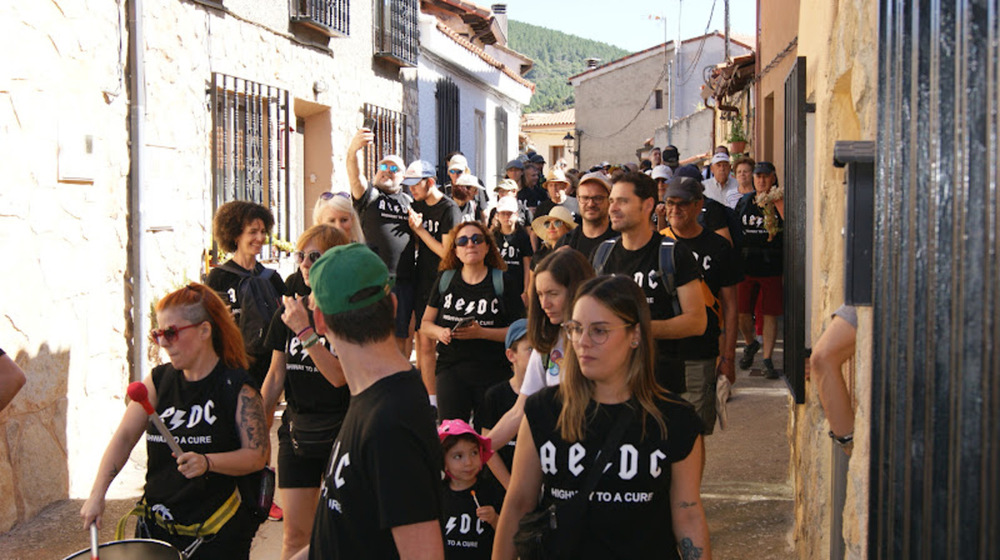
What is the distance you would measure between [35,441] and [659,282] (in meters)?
3.82

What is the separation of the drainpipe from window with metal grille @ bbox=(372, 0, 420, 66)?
6.54 m

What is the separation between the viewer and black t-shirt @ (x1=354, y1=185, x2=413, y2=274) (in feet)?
27.1

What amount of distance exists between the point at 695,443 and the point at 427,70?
14570mm

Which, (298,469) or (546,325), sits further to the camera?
(298,469)

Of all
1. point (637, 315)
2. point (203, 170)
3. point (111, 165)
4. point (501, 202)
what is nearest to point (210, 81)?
point (203, 170)

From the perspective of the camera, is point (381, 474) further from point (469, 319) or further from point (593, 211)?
point (593, 211)

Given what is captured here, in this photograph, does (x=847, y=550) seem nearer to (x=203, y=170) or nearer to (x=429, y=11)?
(x=203, y=170)

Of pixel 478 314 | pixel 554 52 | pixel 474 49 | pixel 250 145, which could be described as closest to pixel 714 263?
pixel 478 314

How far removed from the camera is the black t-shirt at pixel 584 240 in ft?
20.0

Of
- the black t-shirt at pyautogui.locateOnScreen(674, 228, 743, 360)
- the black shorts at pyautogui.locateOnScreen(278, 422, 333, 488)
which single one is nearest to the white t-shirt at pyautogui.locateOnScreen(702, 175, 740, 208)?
the black t-shirt at pyautogui.locateOnScreen(674, 228, 743, 360)

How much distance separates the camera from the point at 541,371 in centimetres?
429

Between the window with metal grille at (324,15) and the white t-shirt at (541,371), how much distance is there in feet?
24.0

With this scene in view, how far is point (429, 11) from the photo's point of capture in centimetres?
2247

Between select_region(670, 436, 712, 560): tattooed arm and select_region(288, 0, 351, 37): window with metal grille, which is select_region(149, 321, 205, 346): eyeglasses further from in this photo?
select_region(288, 0, 351, 37): window with metal grille
